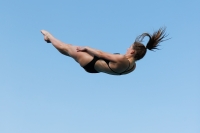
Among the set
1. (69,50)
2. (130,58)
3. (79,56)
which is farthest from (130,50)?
(69,50)

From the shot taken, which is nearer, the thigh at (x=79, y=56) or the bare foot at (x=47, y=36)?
the thigh at (x=79, y=56)

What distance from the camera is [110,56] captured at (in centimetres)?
934

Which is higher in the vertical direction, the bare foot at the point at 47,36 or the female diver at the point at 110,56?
the bare foot at the point at 47,36

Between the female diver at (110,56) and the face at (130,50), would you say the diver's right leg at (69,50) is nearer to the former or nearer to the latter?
the female diver at (110,56)

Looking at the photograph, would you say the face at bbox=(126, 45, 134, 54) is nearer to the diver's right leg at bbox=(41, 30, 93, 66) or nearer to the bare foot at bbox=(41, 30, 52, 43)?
the diver's right leg at bbox=(41, 30, 93, 66)

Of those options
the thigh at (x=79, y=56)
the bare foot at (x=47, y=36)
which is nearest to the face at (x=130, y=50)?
the thigh at (x=79, y=56)

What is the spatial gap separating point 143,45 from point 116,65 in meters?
0.86

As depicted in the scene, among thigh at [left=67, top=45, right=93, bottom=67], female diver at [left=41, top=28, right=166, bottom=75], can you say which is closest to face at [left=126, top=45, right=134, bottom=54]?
female diver at [left=41, top=28, right=166, bottom=75]

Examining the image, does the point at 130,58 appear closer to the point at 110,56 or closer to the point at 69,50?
the point at 110,56

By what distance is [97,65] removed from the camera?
31.5 ft

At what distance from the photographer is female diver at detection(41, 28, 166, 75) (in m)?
9.38

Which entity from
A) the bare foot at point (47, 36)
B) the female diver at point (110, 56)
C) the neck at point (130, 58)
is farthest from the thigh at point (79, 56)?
the neck at point (130, 58)

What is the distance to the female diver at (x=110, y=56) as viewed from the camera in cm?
938

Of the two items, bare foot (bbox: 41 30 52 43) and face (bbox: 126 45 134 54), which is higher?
bare foot (bbox: 41 30 52 43)
